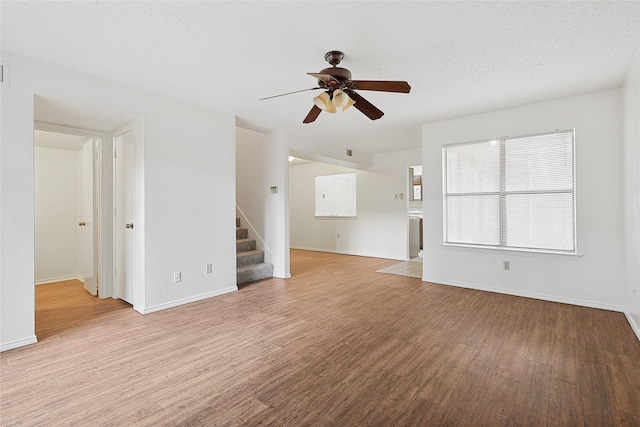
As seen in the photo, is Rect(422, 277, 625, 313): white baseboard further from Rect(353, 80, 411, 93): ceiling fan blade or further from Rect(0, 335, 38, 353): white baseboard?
Rect(0, 335, 38, 353): white baseboard

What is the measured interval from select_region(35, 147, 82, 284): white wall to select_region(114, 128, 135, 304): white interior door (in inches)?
71.4

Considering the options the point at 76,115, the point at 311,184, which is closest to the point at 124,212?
Answer: the point at 76,115

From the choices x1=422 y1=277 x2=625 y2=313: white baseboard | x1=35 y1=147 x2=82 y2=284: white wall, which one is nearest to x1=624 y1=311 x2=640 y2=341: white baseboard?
x1=422 y1=277 x2=625 y2=313: white baseboard

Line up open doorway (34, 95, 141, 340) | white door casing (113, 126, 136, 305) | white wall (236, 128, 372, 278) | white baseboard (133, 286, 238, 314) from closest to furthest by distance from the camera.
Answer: open doorway (34, 95, 141, 340) < white baseboard (133, 286, 238, 314) < white door casing (113, 126, 136, 305) < white wall (236, 128, 372, 278)

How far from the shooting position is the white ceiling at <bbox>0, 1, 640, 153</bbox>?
207 cm

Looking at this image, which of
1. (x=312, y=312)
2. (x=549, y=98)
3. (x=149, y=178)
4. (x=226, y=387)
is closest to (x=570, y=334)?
(x=312, y=312)

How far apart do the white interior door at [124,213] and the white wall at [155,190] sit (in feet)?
0.97

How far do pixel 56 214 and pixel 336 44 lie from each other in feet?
17.7

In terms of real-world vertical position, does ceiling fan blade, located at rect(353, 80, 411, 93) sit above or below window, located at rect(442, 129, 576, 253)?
above

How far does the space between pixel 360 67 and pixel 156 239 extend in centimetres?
292

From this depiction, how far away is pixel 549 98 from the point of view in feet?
12.3

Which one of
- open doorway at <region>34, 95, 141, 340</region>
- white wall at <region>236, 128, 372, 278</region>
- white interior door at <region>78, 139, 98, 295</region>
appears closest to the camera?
open doorway at <region>34, 95, 141, 340</region>

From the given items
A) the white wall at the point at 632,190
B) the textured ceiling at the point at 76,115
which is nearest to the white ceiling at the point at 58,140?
the textured ceiling at the point at 76,115

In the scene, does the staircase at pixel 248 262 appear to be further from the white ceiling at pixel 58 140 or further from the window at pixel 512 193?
the window at pixel 512 193
